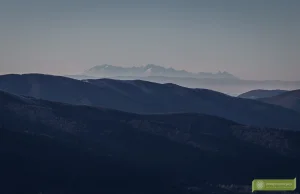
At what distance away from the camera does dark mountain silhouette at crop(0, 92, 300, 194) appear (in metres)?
86.4

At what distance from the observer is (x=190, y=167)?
10606 centimetres

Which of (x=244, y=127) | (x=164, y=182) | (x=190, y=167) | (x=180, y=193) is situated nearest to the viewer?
(x=180, y=193)

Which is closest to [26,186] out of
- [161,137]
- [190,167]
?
[190,167]

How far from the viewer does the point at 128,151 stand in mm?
115062

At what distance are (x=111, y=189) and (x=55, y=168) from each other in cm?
1528

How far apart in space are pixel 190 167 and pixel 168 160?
267 inches

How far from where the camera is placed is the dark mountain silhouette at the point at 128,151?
3403 inches

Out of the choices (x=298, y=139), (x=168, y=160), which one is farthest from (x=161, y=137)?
(x=298, y=139)

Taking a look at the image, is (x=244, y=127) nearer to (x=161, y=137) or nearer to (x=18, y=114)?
(x=161, y=137)

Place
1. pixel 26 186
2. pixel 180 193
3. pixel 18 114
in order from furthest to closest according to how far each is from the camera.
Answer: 1. pixel 18 114
2. pixel 180 193
3. pixel 26 186

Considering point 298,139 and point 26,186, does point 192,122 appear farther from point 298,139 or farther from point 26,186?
point 26,186

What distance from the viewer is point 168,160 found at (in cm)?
11075

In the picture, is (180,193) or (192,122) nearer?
(180,193)

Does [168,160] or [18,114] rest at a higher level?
[18,114]
